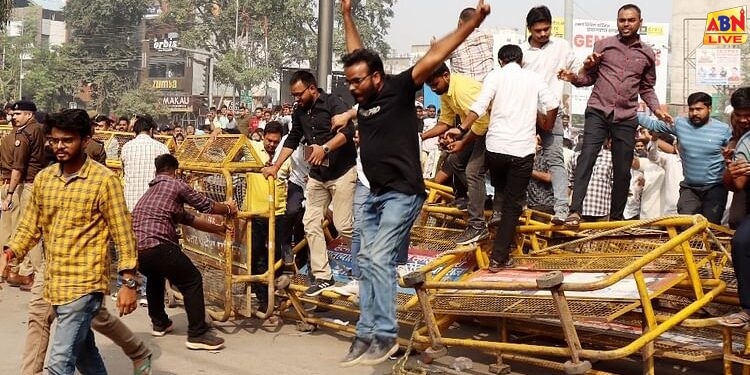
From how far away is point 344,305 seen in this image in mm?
7332

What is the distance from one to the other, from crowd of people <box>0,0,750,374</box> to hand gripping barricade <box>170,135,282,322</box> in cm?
13

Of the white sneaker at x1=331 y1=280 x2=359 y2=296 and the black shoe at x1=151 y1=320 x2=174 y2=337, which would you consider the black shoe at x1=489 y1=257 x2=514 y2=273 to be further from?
the black shoe at x1=151 y1=320 x2=174 y2=337

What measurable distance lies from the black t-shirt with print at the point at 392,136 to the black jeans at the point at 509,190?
4.08 ft

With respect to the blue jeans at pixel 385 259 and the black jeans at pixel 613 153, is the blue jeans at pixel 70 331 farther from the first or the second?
the black jeans at pixel 613 153

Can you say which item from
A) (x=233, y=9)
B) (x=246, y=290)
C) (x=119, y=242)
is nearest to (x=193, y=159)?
(x=246, y=290)

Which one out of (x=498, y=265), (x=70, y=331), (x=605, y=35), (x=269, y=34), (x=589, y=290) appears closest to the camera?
(x=70, y=331)

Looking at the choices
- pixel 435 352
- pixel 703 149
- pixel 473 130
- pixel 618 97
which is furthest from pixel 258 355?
pixel 703 149

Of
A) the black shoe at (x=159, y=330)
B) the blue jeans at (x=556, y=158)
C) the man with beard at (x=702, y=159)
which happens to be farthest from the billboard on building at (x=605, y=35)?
the black shoe at (x=159, y=330)

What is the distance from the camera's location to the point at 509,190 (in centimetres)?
619

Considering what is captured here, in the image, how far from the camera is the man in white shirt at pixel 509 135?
6172 millimetres

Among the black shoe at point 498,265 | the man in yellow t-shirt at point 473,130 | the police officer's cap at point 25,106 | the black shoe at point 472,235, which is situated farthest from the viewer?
the police officer's cap at point 25,106

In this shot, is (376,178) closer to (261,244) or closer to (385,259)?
(385,259)

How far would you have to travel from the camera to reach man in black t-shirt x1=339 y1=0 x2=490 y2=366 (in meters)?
5.00

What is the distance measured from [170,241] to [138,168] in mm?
2447
